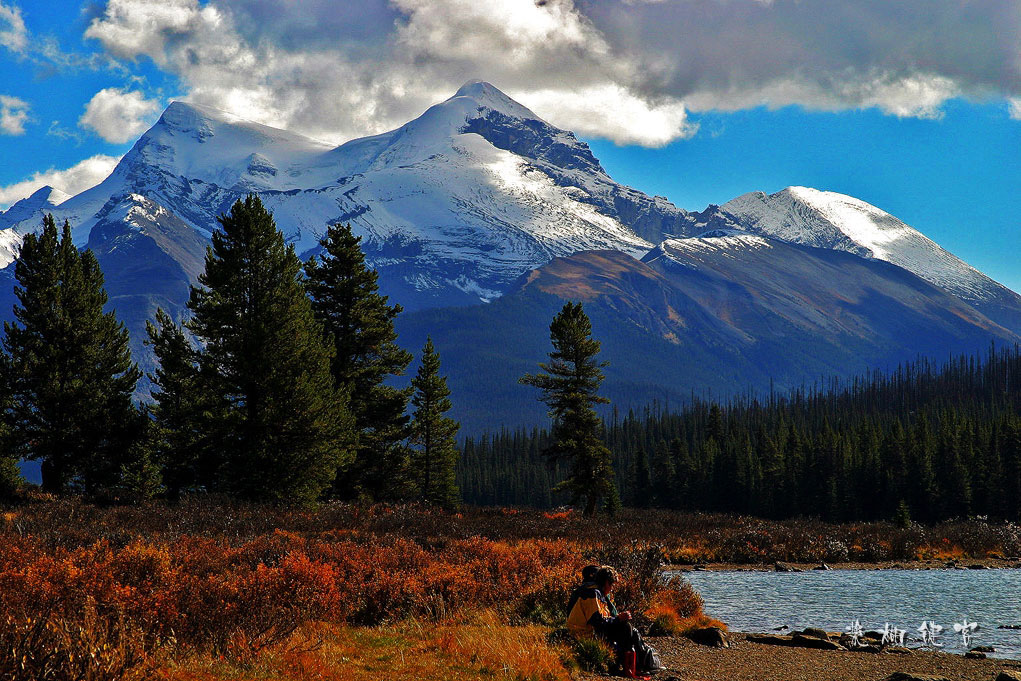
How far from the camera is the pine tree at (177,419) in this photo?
34.0 meters

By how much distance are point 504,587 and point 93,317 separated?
24746 millimetres

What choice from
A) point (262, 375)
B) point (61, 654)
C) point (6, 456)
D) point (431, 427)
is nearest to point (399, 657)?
point (61, 654)

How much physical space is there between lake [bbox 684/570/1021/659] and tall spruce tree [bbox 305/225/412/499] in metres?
17.3

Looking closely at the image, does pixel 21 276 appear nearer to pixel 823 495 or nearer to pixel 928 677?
pixel 928 677

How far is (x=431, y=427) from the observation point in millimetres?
57219

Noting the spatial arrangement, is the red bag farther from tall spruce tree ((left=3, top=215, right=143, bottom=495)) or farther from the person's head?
tall spruce tree ((left=3, top=215, right=143, bottom=495))

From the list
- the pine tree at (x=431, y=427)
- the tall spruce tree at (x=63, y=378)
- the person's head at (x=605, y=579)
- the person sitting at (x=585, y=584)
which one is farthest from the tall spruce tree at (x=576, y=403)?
the person's head at (x=605, y=579)

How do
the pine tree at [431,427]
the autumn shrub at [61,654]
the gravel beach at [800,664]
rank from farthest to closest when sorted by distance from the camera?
the pine tree at [431,427]
the gravel beach at [800,664]
the autumn shrub at [61,654]

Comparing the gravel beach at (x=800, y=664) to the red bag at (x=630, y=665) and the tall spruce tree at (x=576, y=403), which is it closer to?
the red bag at (x=630, y=665)

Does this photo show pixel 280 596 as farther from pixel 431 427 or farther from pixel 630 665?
pixel 431 427

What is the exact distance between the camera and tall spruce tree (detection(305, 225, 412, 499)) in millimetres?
43188

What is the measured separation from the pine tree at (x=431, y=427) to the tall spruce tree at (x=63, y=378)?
870 inches

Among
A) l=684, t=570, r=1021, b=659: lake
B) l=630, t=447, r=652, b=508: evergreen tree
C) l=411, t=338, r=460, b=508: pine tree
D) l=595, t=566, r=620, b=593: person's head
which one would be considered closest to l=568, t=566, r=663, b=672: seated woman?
l=595, t=566, r=620, b=593: person's head

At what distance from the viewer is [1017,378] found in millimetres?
188125
